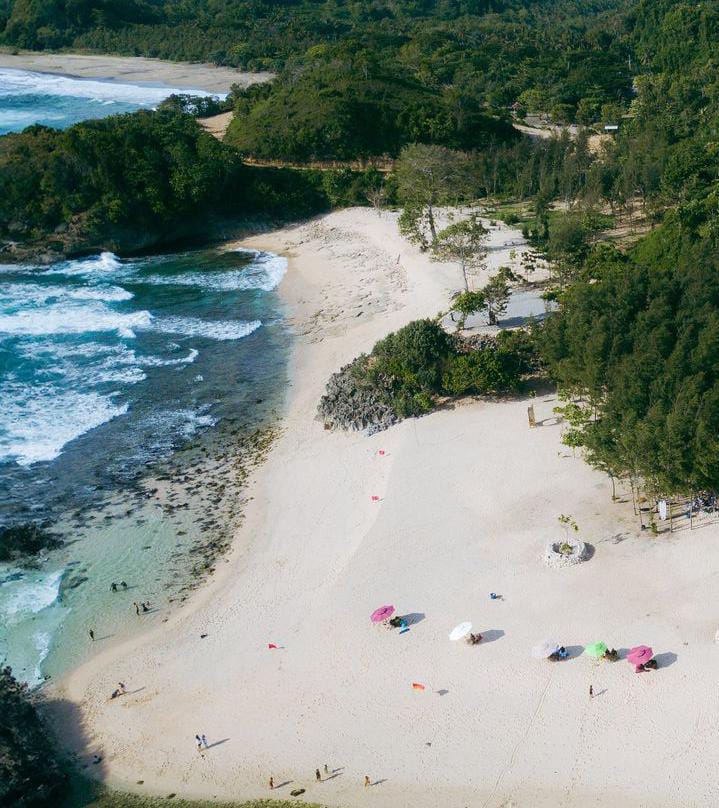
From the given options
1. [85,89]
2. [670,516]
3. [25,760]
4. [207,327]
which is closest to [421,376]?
[670,516]

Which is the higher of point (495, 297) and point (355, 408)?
point (495, 297)

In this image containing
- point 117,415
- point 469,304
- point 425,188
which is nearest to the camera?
point 117,415

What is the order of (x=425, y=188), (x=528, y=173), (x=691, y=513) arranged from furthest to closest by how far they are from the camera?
(x=528, y=173)
(x=425, y=188)
(x=691, y=513)

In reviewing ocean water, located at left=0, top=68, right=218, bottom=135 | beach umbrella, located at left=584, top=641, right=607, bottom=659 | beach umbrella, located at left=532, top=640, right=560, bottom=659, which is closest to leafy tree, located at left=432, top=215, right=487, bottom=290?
beach umbrella, located at left=532, top=640, right=560, bottom=659

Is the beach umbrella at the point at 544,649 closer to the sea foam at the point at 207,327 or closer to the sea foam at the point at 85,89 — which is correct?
the sea foam at the point at 207,327

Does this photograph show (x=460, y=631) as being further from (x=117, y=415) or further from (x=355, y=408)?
(x=117, y=415)

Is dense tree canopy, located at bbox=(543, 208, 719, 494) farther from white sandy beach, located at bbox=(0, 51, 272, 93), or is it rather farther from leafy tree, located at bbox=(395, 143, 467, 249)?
white sandy beach, located at bbox=(0, 51, 272, 93)

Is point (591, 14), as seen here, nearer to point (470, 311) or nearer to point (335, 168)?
point (335, 168)

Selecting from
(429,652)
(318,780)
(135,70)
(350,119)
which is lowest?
(318,780)
